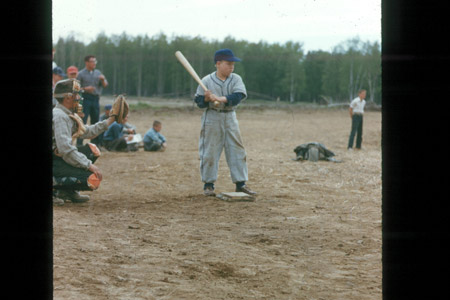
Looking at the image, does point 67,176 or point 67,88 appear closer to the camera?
point 67,88

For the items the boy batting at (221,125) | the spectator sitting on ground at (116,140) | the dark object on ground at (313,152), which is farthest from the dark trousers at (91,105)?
the boy batting at (221,125)

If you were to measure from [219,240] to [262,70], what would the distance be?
45.7m

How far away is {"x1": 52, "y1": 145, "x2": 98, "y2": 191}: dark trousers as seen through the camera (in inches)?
235

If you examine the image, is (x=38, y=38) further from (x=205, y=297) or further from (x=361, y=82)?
(x=361, y=82)

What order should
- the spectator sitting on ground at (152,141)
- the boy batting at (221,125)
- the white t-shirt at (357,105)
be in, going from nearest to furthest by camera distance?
the boy batting at (221,125)
the spectator sitting on ground at (152,141)
the white t-shirt at (357,105)

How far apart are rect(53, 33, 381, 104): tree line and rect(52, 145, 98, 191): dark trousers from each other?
41926mm

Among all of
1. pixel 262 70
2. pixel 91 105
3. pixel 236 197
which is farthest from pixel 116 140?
pixel 262 70

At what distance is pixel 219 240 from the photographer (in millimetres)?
4871

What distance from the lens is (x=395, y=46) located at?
5.69 ft

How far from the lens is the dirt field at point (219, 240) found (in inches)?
142

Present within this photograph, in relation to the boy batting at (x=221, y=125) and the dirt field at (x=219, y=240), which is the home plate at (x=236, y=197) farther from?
the boy batting at (x=221, y=125)

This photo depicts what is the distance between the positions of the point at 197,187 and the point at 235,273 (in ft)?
13.9

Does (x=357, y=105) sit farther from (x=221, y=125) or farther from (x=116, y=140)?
(x=221, y=125)

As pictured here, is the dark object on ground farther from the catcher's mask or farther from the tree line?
the tree line
